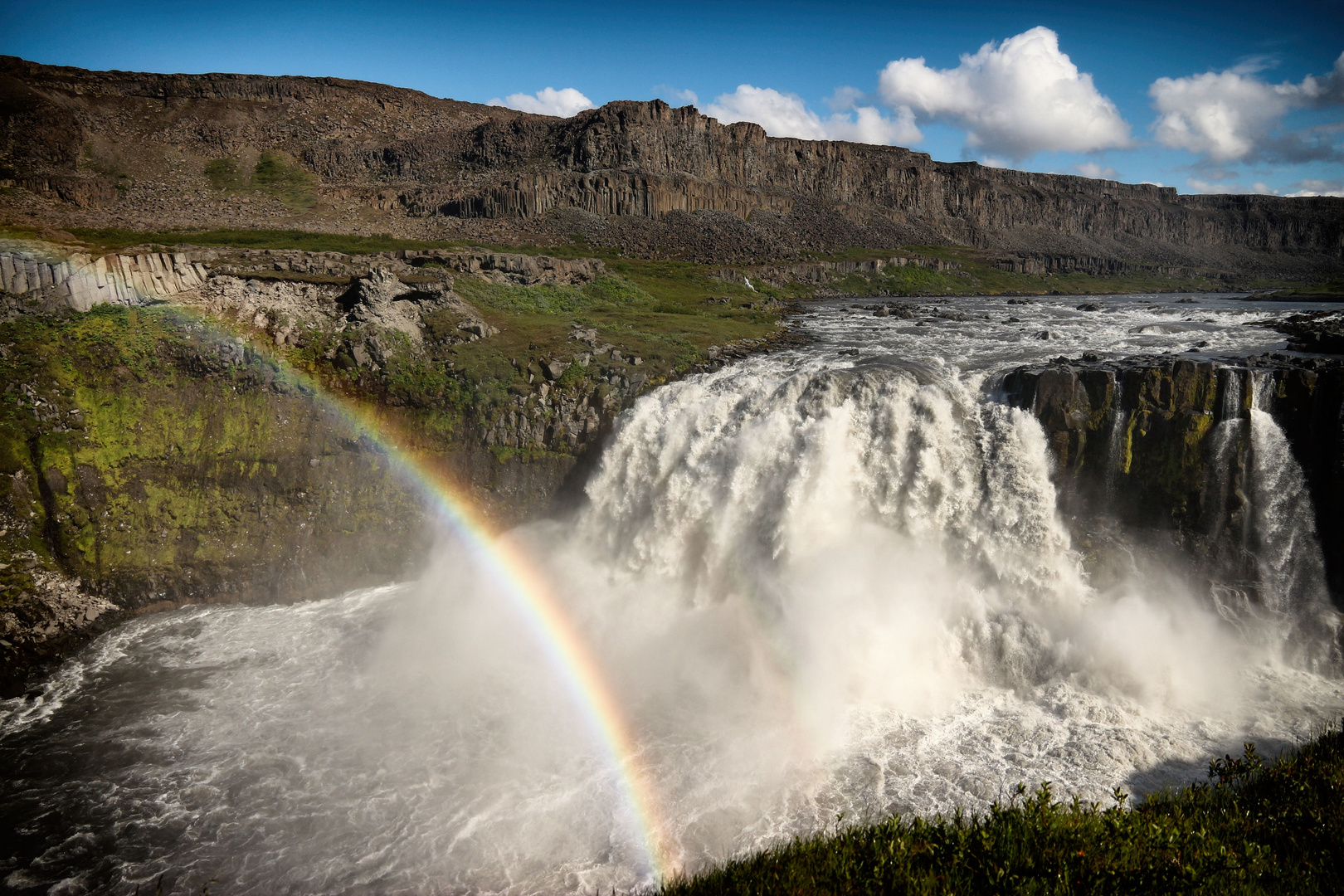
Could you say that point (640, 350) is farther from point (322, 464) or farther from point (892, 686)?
point (892, 686)

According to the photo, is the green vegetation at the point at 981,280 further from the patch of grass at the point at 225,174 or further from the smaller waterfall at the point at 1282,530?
the patch of grass at the point at 225,174

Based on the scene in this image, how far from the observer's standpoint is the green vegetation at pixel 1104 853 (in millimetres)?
7059

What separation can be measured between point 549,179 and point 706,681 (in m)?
86.3

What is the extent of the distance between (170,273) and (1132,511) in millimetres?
36699

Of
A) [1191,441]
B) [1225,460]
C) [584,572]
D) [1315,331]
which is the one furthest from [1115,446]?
[584,572]

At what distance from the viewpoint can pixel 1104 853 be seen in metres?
7.62

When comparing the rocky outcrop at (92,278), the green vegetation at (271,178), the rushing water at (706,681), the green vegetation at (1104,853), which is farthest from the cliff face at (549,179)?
the green vegetation at (1104,853)

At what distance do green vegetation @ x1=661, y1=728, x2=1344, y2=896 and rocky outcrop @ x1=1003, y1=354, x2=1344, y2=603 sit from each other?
35.9 ft

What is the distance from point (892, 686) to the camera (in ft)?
57.7

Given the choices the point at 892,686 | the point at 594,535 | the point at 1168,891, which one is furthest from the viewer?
the point at 594,535

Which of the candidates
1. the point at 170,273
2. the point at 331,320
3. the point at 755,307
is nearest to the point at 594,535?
the point at 331,320

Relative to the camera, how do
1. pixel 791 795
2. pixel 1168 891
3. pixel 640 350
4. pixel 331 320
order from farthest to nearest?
pixel 640 350 < pixel 331 320 < pixel 791 795 < pixel 1168 891

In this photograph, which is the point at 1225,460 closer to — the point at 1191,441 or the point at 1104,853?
the point at 1191,441

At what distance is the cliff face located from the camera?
275 feet
